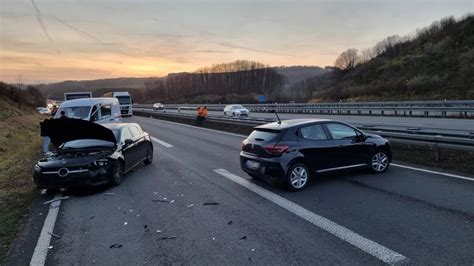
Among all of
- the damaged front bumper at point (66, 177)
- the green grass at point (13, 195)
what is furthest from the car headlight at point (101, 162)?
the green grass at point (13, 195)

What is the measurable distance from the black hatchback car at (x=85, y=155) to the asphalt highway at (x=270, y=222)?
0.40 m

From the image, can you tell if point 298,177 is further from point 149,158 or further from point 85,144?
point 149,158

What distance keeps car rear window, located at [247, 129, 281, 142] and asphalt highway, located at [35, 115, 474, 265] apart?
1048 millimetres

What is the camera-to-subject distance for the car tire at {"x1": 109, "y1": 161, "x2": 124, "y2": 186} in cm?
857

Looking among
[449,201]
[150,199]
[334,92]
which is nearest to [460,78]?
[334,92]

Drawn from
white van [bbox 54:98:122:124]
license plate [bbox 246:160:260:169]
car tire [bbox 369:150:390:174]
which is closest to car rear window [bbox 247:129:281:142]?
license plate [bbox 246:160:260:169]

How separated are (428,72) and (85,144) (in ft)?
156

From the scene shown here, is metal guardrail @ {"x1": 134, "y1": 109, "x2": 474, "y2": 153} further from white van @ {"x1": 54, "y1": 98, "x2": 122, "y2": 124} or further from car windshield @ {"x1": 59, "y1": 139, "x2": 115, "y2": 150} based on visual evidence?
white van @ {"x1": 54, "y1": 98, "x2": 122, "y2": 124}

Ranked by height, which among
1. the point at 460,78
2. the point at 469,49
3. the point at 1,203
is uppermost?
the point at 469,49

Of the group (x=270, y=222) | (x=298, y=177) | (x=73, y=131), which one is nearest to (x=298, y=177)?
(x=298, y=177)

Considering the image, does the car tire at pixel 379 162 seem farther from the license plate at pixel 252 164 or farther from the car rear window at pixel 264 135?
the license plate at pixel 252 164

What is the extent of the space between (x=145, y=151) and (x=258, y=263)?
7.58 metres

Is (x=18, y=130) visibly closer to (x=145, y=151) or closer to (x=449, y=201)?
(x=145, y=151)

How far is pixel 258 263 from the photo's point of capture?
4.51 meters
